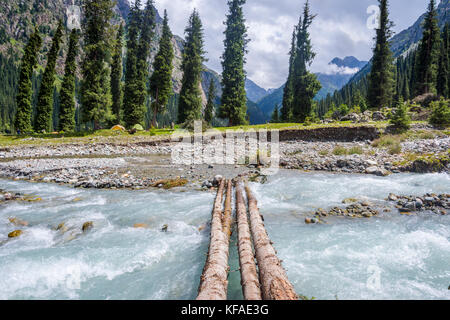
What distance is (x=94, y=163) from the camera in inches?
596

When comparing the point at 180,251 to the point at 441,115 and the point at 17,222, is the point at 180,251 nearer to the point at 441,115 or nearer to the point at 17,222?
the point at 17,222

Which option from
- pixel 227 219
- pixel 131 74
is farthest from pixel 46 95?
pixel 227 219

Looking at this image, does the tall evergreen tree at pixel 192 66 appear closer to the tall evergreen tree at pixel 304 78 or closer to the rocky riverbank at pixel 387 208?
the tall evergreen tree at pixel 304 78

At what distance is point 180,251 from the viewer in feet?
16.9

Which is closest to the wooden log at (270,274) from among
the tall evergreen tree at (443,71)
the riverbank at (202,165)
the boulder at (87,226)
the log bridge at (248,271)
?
the log bridge at (248,271)

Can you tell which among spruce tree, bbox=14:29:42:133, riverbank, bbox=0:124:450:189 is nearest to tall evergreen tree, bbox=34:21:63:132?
spruce tree, bbox=14:29:42:133

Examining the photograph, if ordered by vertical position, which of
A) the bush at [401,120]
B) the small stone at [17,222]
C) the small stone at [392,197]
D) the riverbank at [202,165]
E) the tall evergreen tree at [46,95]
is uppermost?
the tall evergreen tree at [46,95]

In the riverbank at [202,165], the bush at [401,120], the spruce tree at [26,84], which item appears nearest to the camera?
the riverbank at [202,165]

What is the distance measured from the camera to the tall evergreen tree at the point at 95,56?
83.6ft

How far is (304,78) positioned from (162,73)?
21.8 m

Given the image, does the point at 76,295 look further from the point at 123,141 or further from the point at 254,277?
the point at 123,141

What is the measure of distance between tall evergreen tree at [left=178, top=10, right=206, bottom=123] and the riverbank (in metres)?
12.1

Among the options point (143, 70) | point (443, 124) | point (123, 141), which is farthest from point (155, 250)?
point (143, 70)

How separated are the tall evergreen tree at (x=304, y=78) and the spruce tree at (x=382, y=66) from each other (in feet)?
29.7
